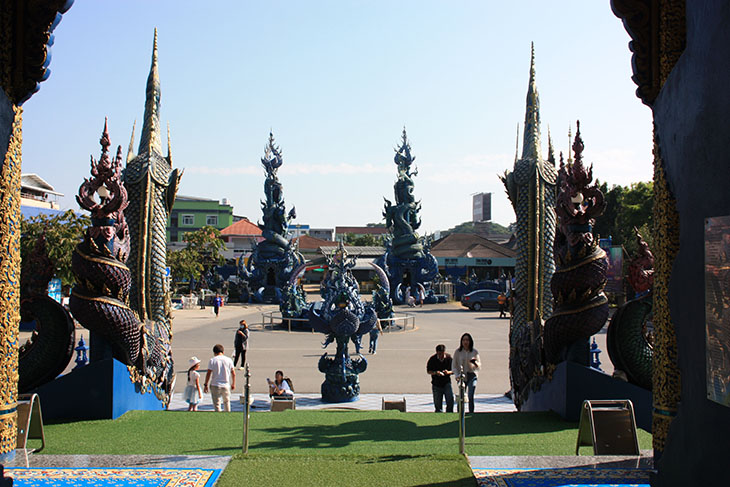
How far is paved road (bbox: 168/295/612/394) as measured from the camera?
12.8 metres

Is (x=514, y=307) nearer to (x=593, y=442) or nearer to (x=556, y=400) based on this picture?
(x=556, y=400)

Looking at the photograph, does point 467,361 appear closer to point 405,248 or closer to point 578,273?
point 578,273

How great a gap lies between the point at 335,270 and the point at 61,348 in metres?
7.89

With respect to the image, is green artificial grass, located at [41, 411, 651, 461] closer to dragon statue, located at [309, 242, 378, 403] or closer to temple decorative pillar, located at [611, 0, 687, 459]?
temple decorative pillar, located at [611, 0, 687, 459]

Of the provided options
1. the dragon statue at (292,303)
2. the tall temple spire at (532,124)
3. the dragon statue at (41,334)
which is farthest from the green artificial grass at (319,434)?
the dragon statue at (292,303)

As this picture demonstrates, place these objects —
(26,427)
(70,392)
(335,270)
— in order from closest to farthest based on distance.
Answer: (26,427) < (70,392) < (335,270)

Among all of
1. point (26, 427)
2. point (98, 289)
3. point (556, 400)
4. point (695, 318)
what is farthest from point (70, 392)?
point (695, 318)

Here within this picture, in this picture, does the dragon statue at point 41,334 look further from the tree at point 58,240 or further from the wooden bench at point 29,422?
the tree at point 58,240

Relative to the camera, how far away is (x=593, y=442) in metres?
5.78

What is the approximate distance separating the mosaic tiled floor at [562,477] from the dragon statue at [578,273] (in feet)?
8.10

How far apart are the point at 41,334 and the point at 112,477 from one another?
3559mm

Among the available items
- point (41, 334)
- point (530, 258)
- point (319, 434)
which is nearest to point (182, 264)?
point (41, 334)

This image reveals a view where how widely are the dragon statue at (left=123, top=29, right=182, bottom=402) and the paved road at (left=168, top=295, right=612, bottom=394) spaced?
2994 millimetres

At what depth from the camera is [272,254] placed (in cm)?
3497
